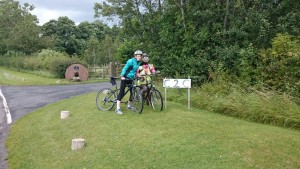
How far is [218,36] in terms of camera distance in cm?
1209

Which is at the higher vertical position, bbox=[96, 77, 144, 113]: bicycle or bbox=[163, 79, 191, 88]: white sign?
bbox=[163, 79, 191, 88]: white sign

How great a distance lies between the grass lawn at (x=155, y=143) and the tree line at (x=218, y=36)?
2.85 metres

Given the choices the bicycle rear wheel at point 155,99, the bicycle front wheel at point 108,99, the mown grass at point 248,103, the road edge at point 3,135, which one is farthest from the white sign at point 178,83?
the road edge at point 3,135

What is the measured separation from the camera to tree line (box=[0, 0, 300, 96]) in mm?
9809

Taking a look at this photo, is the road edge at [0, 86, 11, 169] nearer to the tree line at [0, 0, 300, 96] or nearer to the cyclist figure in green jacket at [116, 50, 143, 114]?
the cyclist figure in green jacket at [116, 50, 143, 114]

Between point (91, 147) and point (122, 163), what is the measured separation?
1.21 metres

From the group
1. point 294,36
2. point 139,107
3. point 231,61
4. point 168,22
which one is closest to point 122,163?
point 139,107

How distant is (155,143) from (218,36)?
24.0ft

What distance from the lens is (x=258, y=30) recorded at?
1130 cm

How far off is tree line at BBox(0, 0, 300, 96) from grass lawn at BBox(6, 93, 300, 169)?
2855 mm

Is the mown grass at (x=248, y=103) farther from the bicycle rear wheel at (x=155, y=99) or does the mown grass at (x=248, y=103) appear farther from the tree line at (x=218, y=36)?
the bicycle rear wheel at (x=155, y=99)

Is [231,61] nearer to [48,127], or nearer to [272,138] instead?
[272,138]

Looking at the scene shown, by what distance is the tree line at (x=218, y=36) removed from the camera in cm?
981

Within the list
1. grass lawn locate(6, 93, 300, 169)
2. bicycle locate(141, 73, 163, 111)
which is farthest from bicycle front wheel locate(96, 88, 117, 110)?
bicycle locate(141, 73, 163, 111)
